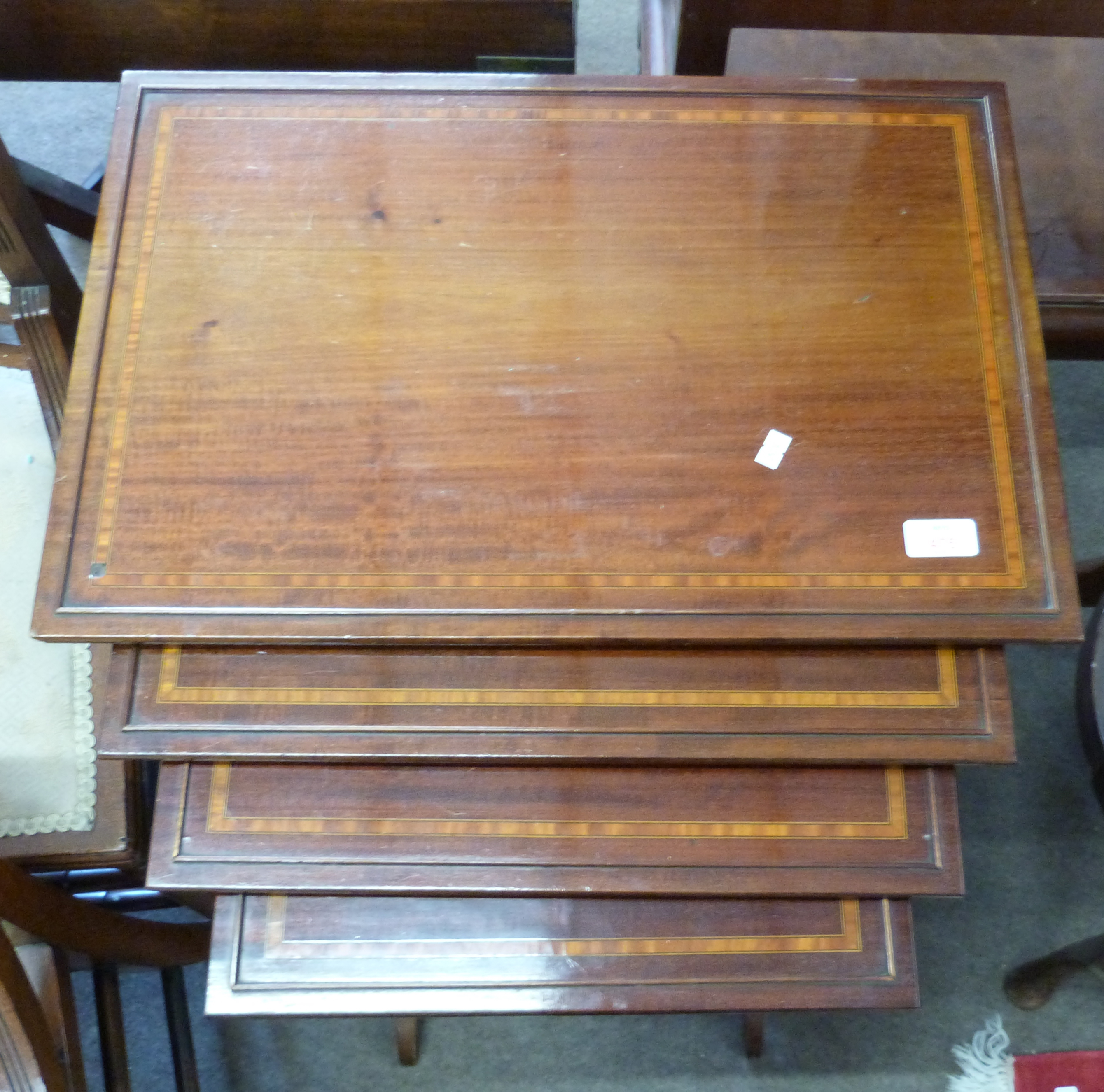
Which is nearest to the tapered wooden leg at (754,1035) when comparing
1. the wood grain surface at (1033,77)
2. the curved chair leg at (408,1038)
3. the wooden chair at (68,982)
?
the curved chair leg at (408,1038)

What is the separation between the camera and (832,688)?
31.9 inches

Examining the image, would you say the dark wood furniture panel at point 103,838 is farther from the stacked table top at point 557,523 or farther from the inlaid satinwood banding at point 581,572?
the inlaid satinwood banding at point 581,572

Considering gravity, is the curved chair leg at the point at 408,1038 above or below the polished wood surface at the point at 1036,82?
below

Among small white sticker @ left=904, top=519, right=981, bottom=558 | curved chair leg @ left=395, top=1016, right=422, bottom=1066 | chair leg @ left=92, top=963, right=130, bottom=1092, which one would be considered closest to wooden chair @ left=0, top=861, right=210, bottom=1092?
chair leg @ left=92, top=963, right=130, bottom=1092

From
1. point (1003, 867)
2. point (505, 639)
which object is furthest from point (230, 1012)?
point (1003, 867)

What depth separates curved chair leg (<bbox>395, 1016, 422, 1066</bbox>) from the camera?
3.73 ft

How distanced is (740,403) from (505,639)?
28 cm

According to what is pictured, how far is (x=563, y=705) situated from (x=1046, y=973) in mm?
788

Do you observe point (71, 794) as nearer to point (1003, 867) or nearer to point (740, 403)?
point (740, 403)

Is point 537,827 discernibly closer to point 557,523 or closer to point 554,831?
point 554,831

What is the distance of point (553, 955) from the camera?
0.86 metres

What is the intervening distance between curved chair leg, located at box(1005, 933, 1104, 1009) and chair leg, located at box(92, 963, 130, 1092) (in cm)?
101

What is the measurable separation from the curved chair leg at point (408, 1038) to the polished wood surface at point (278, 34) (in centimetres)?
105

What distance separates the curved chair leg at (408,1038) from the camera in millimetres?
1138
